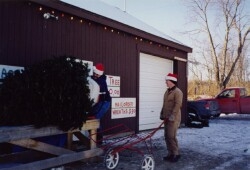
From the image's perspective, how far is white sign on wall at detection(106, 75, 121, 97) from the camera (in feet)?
36.2

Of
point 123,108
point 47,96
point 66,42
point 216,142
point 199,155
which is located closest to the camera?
point 47,96

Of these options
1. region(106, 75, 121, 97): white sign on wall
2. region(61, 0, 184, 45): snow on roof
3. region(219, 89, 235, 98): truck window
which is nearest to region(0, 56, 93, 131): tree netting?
region(61, 0, 184, 45): snow on roof

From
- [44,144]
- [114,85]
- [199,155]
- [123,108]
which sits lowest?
[199,155]

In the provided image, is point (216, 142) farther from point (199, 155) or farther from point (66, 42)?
point (66, 42)

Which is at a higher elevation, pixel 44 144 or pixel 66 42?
pixel 66 42

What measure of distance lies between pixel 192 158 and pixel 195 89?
38.2 meters

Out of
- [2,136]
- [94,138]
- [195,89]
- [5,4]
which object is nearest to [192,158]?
[94,138]

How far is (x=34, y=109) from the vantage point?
19.9ft

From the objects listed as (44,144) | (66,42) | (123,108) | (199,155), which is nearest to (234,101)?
(123,108)

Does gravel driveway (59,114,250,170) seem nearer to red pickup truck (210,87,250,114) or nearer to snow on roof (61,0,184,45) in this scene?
snow on roof (61,0,184,45)

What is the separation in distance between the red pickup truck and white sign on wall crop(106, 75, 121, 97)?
11.7 metres

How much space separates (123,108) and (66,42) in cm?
335

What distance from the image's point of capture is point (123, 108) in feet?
38.6

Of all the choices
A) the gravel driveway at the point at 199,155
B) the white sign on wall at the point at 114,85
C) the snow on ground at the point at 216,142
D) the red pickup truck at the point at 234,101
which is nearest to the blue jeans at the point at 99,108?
the gravel driveway at the point at 199,155
